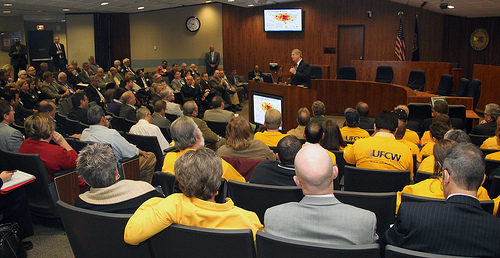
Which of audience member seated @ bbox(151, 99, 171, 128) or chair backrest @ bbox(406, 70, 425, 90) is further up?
chair backrest @ bbox(406, 70, 425, 90)

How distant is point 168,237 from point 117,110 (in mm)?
5231

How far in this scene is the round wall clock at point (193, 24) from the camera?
52.0 ft

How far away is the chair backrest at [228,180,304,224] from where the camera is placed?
100 inches

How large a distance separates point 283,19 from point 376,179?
1267cm

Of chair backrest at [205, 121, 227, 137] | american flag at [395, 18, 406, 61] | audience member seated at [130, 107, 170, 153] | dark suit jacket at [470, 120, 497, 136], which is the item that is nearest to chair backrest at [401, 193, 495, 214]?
audience member seated at [130, 107, 170, 153]

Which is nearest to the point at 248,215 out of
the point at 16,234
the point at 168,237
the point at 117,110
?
the point at 168,237

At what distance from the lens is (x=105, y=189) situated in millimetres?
2369

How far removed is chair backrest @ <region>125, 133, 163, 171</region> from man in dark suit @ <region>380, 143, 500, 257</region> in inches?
125

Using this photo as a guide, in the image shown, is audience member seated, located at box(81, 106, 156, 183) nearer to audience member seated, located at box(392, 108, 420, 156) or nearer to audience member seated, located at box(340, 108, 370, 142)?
audience member seated, located at box(340, 108, 370, 142)

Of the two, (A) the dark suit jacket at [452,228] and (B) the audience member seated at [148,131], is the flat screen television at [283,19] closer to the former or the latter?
(B) the audience member seated at [148,131]

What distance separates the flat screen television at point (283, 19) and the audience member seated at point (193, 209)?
43.9 ft

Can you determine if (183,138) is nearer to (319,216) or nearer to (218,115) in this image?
(319,216)

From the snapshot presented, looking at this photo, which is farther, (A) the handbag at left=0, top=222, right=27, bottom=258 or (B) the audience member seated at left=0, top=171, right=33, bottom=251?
(B) the audience member seated at left=0, top=171, right=33, bottom=251

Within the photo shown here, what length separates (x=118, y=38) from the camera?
1653 cm
